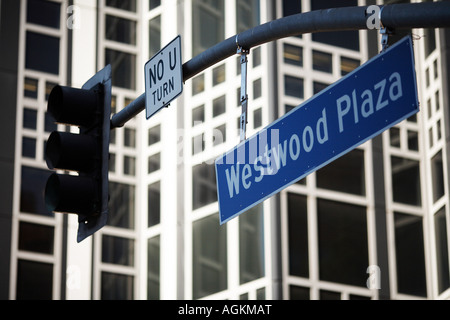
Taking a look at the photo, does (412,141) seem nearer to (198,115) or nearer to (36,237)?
(198,115)

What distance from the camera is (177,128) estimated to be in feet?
83.4

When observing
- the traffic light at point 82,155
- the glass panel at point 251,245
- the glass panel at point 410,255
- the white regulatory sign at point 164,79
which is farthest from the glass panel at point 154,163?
the white regulatory sign at point 164,79

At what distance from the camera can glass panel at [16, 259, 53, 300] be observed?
24.8 m

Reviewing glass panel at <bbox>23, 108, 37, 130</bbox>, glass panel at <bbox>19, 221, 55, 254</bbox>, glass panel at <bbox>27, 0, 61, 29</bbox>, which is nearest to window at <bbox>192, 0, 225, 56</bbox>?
glass panel at <bbox>27, 0, 61, 29</bbox>

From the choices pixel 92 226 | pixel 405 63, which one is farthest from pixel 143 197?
pixel 405 63

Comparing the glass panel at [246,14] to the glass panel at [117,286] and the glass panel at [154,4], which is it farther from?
the glass panel at [117,286]

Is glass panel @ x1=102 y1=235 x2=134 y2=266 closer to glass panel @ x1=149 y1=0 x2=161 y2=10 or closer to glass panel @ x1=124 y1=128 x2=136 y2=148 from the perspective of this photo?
glass panel @ x1=124 y1=128 x2=136 y2=148

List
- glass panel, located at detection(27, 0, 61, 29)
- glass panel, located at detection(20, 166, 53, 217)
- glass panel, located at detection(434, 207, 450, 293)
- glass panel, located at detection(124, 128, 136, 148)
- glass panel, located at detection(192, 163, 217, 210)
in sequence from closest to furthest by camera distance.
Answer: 1. glass panel, located at detection(434, 207, 450, 293)
2. glass panel, located at detection(192, 163, 217, 210)
3. glass panel, located at detection(20, 166, 53, 217)
4. glass panel, located at detection(27, 0, 61, 29)
5. glass panel, located at detection(124, 128, 136, 148)

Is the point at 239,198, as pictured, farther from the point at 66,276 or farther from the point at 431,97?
the point at 66,276

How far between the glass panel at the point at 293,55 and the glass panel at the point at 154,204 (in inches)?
224

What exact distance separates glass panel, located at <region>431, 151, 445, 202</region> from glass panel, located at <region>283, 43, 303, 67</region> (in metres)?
4.08

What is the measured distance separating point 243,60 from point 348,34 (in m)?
16.7

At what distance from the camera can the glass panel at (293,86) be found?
879 inches

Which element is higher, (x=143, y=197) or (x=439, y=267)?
(x=143, y=197)
